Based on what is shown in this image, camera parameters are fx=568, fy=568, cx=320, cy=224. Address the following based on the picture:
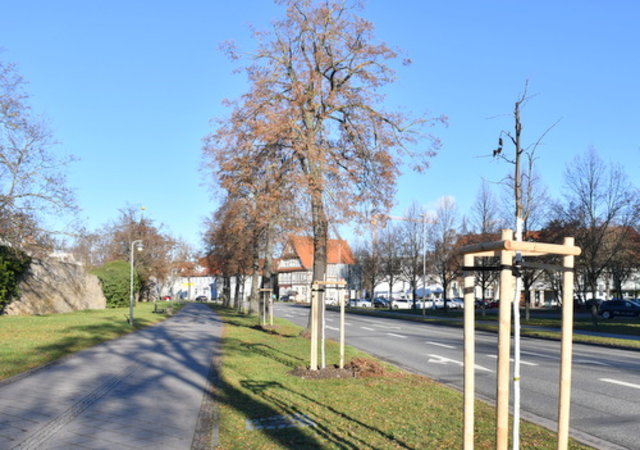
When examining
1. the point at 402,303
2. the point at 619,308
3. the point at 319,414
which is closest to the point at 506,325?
the point at 319,414

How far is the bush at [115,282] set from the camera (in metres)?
46.5

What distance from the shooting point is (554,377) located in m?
12.4

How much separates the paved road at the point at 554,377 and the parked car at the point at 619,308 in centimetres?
2862

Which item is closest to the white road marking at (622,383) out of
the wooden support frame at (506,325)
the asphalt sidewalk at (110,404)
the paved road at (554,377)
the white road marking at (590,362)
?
the paved road at (554,377)

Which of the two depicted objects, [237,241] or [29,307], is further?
[237,241]

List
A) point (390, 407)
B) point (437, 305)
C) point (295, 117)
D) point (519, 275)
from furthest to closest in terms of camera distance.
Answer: point (437, 305) → point (295, 117) → point (390, 407) → point (519, 275)

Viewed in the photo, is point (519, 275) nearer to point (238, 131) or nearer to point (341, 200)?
point (341, 200)

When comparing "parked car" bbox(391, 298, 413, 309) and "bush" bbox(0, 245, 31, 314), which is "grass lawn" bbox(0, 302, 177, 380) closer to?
"bush" bbox(0, 245, 31, 314)

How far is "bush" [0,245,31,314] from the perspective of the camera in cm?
2689

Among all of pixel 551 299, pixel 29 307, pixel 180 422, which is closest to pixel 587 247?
pixel 180 422

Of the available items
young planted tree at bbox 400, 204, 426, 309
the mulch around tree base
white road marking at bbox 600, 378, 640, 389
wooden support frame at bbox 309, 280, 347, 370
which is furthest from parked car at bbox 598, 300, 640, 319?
the mulch around tree base

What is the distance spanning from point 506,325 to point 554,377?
9.76m

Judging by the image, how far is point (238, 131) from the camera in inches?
731

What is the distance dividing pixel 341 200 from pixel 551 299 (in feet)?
263
